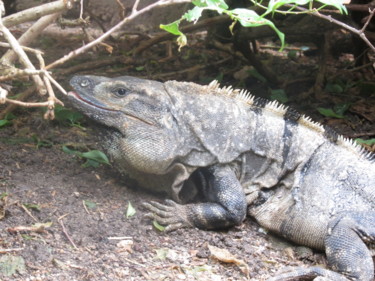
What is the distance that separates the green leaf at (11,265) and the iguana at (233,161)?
1.18 m

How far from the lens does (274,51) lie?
8281 millimetres

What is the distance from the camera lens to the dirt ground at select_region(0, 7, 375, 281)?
142 inches

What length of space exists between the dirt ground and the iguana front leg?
82mm

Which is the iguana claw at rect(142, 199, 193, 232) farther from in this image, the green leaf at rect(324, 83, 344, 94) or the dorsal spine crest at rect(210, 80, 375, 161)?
the green leaf at rect(324, 83, 344, 94)

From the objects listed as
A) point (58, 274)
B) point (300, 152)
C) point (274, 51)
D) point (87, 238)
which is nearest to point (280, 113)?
point (300, 152)

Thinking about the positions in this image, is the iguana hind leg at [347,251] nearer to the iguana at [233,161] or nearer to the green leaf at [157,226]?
the iguana at [233,161]

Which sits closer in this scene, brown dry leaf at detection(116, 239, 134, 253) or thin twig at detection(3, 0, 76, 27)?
thin twig at detection(3, 0, 76, 27)

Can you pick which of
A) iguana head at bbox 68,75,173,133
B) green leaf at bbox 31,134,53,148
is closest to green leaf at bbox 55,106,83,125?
green leaf at bbox 31,134,53,148

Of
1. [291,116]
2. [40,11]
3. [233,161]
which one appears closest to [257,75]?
[291,116]

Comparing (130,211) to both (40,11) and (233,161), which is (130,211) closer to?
(233,161)

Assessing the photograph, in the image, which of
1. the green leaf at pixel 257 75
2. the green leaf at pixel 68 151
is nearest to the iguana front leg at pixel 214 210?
the green leaf at pixel 68 151

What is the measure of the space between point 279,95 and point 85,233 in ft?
10.7

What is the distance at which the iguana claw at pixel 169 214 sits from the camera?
4293mm

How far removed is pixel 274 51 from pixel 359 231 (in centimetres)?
449
